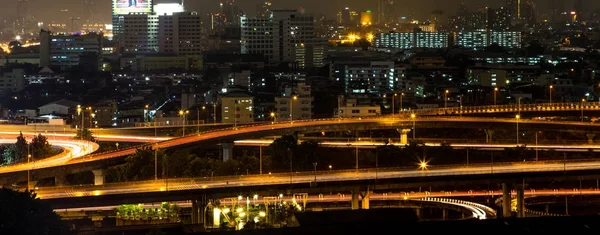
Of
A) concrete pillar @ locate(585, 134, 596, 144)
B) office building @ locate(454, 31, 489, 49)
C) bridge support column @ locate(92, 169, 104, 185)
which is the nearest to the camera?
bridge support column @ locate(92, 169, 104, 185)

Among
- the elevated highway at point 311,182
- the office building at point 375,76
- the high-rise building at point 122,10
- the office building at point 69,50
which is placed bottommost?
the elevated highway at point 311,182

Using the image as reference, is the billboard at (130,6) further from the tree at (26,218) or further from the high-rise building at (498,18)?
the tree at (26,218)

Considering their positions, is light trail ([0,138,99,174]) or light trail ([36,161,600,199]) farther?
light trail ([0,138,99,174])

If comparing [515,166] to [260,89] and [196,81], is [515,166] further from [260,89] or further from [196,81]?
[196,81]

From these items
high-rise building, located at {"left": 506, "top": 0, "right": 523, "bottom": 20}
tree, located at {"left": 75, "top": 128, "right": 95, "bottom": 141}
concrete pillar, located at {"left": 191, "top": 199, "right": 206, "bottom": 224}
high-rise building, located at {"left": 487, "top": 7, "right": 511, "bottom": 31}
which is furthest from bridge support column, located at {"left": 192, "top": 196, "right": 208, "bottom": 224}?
high-rise building, located at {"left": 506, "top": 0, "right": 523, "bottom": 20}

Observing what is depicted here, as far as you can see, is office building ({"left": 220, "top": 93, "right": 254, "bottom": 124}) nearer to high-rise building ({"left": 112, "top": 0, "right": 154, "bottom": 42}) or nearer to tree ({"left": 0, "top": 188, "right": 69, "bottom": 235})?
tree ({"left": 0, "top": 188, "right": 69, "bottom": 235})

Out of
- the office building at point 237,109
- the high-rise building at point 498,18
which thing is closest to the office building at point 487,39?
the high-rise building at point 498,18

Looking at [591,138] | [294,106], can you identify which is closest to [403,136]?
→ [591,138]
